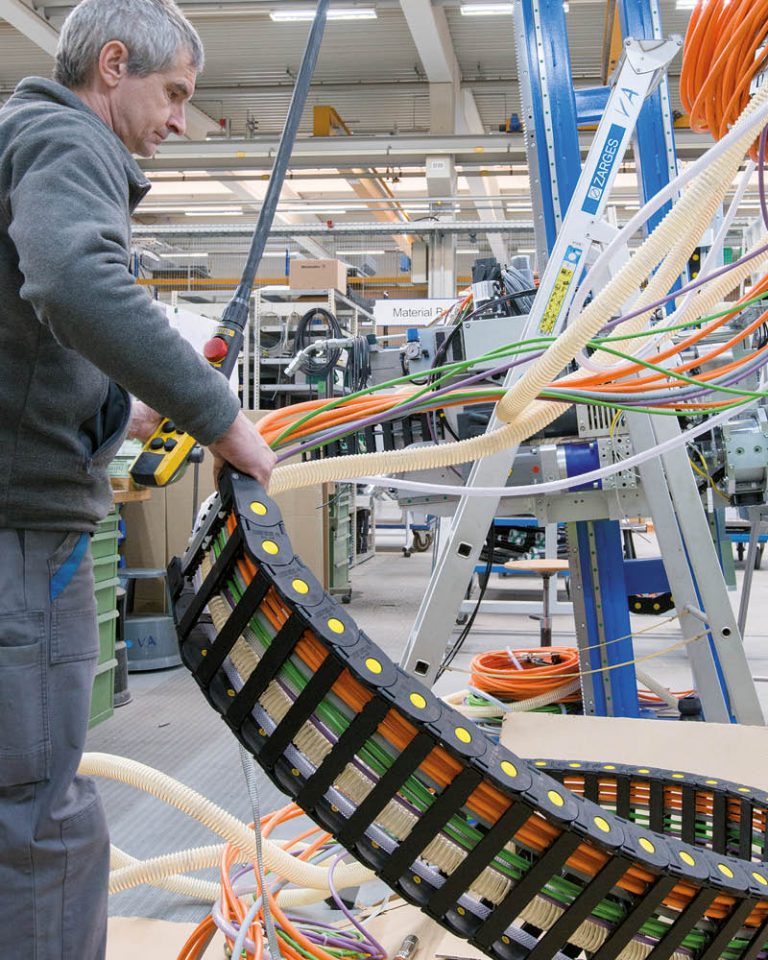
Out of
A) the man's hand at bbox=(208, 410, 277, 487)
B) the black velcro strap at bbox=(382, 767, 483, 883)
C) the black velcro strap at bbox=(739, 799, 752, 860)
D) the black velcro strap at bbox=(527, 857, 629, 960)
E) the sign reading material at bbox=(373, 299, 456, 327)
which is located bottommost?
the black velcro strap at bbox=(739, 799, 752, 860)

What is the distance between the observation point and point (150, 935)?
1.69m

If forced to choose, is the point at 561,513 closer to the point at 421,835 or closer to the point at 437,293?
the point at 421,835

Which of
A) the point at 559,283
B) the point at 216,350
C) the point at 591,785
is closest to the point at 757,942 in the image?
the point at 591,785

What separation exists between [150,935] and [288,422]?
114 cm

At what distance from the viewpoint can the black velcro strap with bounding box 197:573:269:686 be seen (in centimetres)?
91

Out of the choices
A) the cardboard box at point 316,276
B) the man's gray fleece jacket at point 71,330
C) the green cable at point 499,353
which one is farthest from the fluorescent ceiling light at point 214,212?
the man's gray fleece jacket at point 71,330

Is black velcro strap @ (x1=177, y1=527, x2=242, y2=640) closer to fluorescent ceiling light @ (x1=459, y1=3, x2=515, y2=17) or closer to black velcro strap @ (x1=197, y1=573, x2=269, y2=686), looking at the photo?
black velcro strap @ (x1=197, y1=573, x2=269, y2=686)

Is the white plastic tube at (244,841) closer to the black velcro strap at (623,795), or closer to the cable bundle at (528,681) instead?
the black velcro strap at (623,795)

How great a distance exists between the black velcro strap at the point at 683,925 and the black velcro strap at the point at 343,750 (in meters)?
0.44

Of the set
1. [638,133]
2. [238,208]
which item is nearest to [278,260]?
[238,208]

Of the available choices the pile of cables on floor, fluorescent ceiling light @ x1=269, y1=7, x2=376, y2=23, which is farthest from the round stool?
fluorescent ceiling light @ x1=269, y1=7, x2=376, y2=23

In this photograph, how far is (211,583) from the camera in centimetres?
97

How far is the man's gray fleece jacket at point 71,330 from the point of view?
0.87 meters

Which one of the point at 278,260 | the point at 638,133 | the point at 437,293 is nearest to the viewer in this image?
the point at 638,133
